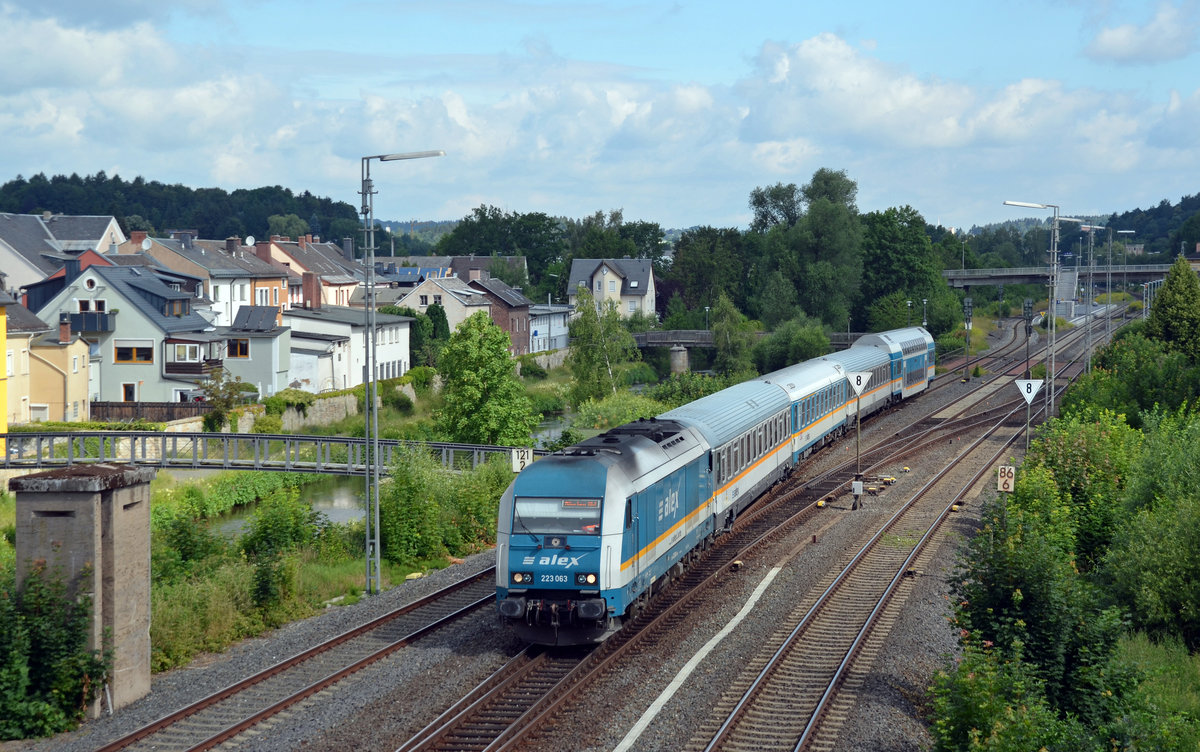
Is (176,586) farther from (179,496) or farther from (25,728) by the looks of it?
(179,496)

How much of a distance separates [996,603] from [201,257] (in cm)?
7236

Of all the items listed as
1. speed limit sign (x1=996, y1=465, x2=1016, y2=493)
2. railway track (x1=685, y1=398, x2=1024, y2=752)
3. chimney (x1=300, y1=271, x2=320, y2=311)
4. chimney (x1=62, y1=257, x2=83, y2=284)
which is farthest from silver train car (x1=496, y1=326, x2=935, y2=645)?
chimney (x1=300, y1=271, x2=320, y2=311)

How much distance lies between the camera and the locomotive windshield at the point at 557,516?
699 inches

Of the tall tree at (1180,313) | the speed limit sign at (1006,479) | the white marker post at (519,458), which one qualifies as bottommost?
the white marker post at (519,458)

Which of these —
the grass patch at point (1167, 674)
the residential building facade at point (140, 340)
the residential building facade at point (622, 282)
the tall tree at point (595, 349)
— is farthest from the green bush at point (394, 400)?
the residential building facade at point (622, 282)

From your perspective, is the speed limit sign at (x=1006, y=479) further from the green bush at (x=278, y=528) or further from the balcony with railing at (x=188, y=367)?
the balcony with railing at (x=188, y=367)

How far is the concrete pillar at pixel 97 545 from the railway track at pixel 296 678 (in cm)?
144

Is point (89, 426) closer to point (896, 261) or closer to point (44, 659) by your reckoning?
point (44, 659)

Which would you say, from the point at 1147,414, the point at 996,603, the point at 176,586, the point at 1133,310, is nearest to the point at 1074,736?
the point at 996,603

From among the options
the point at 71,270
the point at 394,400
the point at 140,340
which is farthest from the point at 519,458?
the point at 71,270

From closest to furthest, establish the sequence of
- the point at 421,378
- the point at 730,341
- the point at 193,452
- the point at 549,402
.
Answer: the point at 193,452
the point at 549,402
the point at 421,378
the point at 730,341

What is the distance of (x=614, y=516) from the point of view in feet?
58.5

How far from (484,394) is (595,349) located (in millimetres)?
25339

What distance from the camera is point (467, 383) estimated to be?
4700 cm
